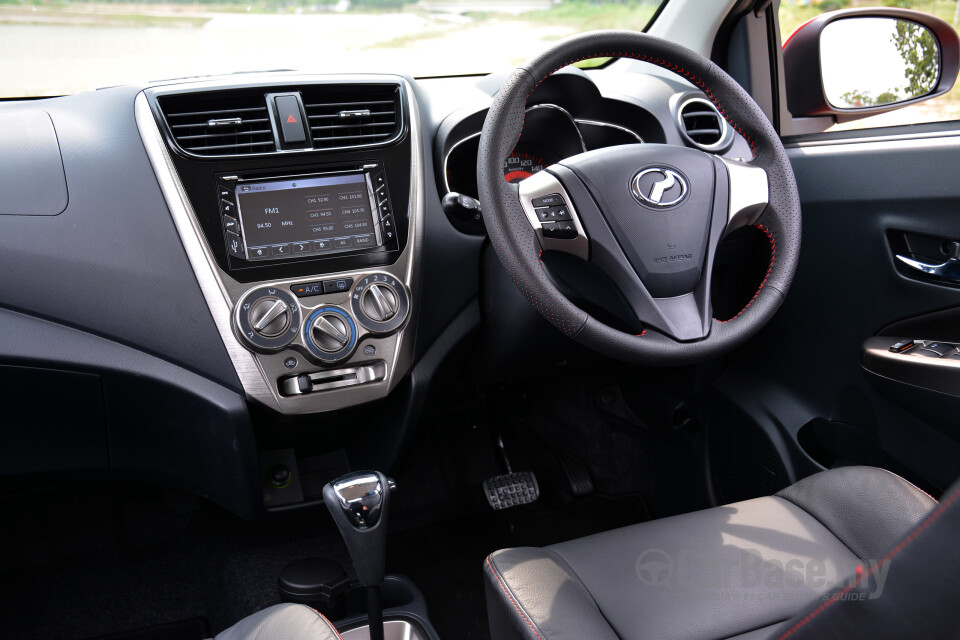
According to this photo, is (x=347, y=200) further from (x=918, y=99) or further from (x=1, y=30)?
(x=918, y=99)

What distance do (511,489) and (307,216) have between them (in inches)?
35.2

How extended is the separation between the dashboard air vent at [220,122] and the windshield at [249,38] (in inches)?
6.2

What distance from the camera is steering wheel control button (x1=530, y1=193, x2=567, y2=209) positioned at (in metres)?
1.17

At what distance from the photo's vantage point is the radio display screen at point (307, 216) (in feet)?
4.25

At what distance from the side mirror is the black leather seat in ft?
2.83

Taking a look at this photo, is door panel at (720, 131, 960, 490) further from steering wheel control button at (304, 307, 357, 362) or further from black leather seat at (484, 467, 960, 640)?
steering wheel control button at (304, 307, 357, 362)

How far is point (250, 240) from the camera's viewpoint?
4.22 feet

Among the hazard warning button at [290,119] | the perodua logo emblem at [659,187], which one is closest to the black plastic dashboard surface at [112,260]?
the hazard warning button at [290,119]

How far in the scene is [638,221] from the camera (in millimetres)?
1165

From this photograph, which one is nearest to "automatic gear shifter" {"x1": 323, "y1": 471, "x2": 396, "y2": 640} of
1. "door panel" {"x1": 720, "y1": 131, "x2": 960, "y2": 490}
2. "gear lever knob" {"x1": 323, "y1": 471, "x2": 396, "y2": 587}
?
"gear lever knob" {"x1": 323, "y1": 471, "x2": 396, "y2": 587}

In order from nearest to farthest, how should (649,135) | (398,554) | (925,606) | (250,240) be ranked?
(925,606) → (250,240) → (649,135) → (398,554)

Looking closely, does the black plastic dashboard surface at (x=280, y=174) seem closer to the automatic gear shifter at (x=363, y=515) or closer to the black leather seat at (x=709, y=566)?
the automatic gear shifter at (x=363, y=515)

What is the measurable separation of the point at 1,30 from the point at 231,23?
18.9 inches

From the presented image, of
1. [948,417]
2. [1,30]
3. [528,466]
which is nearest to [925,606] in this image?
[948,417]
